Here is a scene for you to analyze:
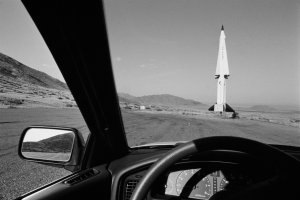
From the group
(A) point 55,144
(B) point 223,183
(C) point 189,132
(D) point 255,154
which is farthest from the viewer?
(C) point 189,132

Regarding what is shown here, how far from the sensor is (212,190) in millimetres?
1941

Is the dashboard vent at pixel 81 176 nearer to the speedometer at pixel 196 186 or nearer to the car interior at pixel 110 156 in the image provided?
A: the car interior at pixel 110 156

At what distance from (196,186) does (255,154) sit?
89 cm

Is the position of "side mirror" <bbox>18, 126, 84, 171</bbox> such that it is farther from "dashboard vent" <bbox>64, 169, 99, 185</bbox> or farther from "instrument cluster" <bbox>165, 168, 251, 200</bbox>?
"instrument cluster" <bbox>165, 168, 251, 200</bbox>

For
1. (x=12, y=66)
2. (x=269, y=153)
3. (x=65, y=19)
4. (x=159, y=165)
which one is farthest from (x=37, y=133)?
(x=12, y=66)

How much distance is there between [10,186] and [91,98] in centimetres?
356

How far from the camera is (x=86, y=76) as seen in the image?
6.33 feet

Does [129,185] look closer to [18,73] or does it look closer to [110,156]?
[110,156]

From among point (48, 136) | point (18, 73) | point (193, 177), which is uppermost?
point (18, 73)

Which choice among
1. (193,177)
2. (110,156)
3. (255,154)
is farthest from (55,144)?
(255,154)

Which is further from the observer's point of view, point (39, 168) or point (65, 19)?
point (39, 168)

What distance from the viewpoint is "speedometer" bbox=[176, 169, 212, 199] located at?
192 cm

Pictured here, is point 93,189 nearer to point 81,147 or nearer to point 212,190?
point 81,147

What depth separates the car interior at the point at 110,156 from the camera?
116cm
